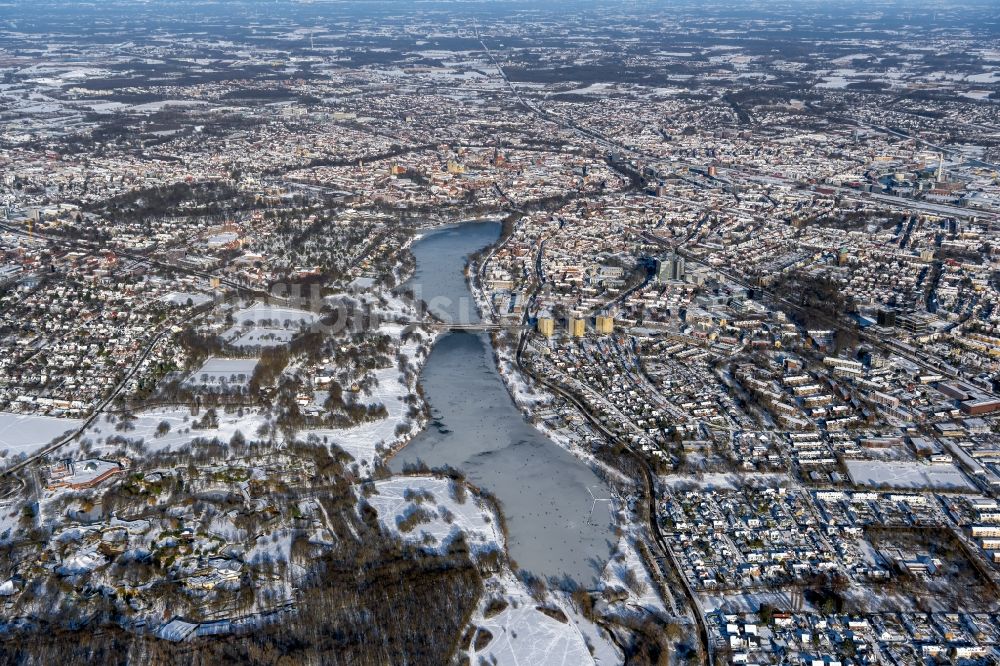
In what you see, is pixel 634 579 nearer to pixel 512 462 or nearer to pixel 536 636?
pixel 536 636

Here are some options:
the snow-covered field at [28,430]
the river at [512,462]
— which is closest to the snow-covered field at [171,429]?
the snow-covered field at [28,430]

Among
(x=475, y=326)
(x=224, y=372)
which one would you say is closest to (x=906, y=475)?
(x=475, y=326)

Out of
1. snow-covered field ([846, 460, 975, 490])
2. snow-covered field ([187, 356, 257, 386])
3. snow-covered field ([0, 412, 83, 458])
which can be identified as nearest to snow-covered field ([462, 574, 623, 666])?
snow-covered field ([846, 460, 975, 490])

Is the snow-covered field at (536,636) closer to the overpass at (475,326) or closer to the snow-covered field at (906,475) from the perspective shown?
the snow-covered field at (906,475)

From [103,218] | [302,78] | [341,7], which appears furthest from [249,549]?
[341,7]

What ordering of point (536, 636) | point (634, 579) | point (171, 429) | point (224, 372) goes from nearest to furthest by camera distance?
point (536, 636)
point (634, 579)
point (171, 429)
point (224, 372)

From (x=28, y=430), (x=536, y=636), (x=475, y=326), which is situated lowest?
(x=475, y=326)
